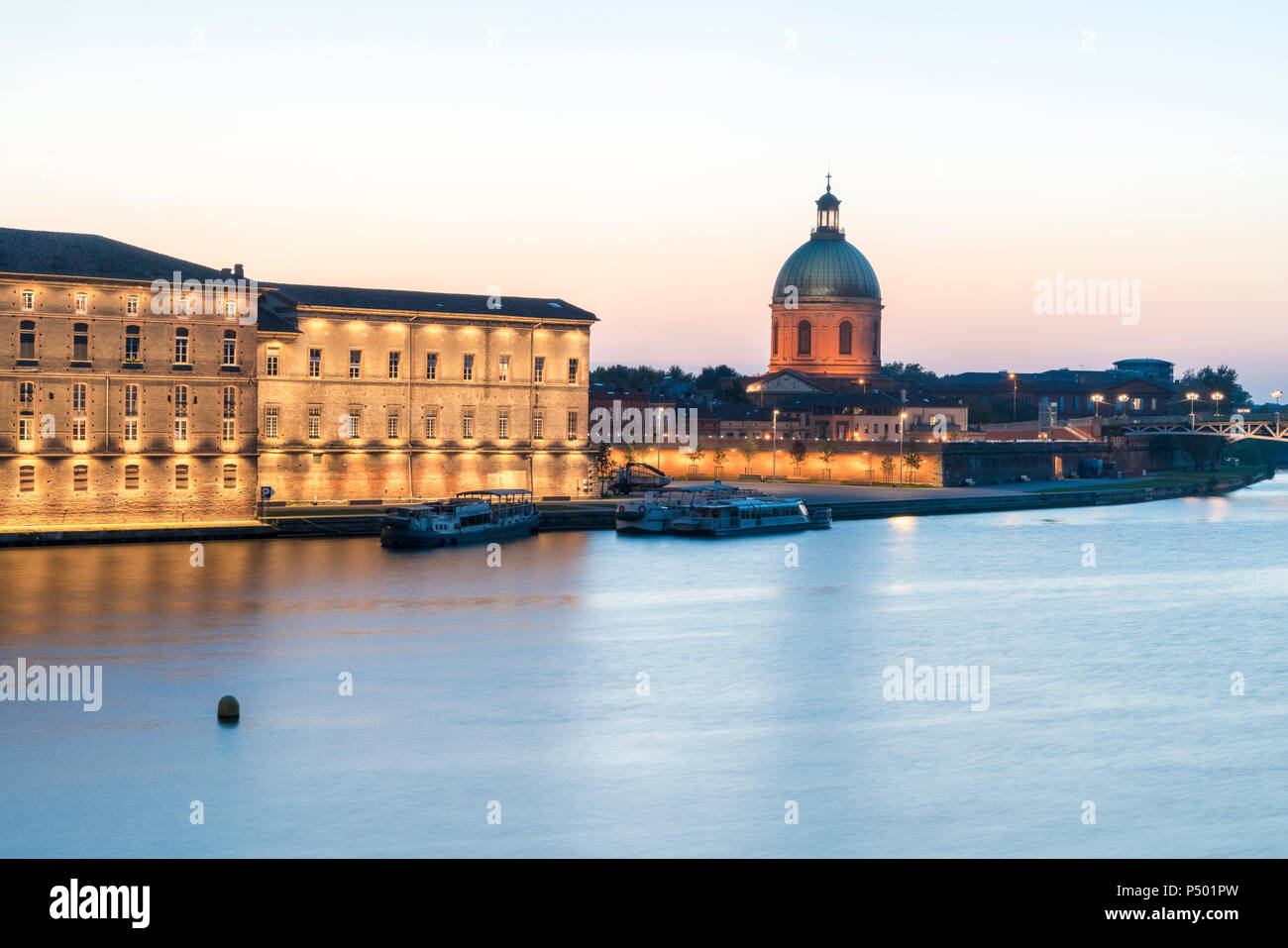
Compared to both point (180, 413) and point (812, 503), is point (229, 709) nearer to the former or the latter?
point (180, 413)

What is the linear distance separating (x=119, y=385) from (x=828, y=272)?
90.7 metres

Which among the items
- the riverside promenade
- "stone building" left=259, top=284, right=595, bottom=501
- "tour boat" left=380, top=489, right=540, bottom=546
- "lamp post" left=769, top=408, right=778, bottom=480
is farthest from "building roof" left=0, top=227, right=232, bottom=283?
"lamp post" left=769, top=408, right=778, bottom=480

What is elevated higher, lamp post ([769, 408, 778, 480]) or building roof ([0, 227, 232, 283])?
building roof ([0, 227, 232, 283])

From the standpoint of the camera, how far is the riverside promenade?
56.8m

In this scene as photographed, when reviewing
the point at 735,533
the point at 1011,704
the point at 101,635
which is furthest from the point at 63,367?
the point at 1011,704

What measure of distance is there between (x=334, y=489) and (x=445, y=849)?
4986cm

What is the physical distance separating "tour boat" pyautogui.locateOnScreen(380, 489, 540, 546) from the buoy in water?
31135 millimetres

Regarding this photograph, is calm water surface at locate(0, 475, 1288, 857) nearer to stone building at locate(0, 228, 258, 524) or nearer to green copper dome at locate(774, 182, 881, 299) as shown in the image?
stone building at locate(0, 228, 258, 524)

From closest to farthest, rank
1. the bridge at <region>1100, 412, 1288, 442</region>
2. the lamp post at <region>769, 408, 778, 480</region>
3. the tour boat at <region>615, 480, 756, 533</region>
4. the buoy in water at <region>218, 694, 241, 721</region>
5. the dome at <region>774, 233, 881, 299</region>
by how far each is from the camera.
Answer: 1. the buoy in water at <region>218, 694, 241, 721</region>
2. the tour boat at <region>615, 480, 756, 533</region>
3. the lamp post at <region>769, 408, 778, 480</region>
4. the bridge at <region>1100, 412, 1288, 442</region>
5. the dome at <region>774, 233, 881, 299</region>

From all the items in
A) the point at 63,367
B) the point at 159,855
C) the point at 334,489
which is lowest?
the point at 159,855

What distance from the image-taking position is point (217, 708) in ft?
91.7

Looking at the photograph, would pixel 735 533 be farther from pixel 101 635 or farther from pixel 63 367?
pixel 101 635

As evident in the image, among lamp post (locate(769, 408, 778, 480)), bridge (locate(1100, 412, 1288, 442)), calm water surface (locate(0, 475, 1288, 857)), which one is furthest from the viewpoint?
bridge (locate(1100, 412, 1288, 442))

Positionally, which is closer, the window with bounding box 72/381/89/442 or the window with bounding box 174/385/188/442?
the window with bounding box 72/381/89/442
